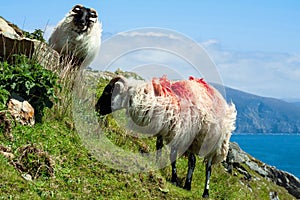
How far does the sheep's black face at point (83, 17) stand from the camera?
52.3 ft

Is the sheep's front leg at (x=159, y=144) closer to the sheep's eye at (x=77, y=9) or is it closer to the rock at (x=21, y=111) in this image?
the rock at (x=21, y=111)

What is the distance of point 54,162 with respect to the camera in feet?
31.4

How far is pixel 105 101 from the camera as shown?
1232cm

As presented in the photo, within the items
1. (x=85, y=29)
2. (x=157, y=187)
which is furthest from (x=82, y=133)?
(x=85, y=29)

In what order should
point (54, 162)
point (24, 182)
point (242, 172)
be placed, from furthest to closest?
point (242, 172), point (54, 162), point (24, 182)

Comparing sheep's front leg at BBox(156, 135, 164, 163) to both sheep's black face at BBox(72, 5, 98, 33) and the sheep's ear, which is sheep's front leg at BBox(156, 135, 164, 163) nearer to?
the sheep's ear

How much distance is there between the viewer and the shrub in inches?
436

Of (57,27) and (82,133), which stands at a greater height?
(57,27)

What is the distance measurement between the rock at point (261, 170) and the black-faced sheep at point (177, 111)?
20.6 ft

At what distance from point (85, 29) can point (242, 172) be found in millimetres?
7066

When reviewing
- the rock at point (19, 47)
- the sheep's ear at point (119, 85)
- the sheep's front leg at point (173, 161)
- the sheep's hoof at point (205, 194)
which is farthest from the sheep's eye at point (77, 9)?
the sheep's hoof at point (205, 194)

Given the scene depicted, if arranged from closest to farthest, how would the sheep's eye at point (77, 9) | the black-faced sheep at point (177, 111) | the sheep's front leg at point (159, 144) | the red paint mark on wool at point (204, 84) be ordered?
the black-faced sheep at point (177, 111) → the sheep's front leg at point (159, 144) → the red paint mark on wool at point (204, 84) → the sheep's eye at point (77, 9)

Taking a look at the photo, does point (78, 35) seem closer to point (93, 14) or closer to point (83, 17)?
point (83, 17)

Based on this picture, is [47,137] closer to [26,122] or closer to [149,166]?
[26,122]
